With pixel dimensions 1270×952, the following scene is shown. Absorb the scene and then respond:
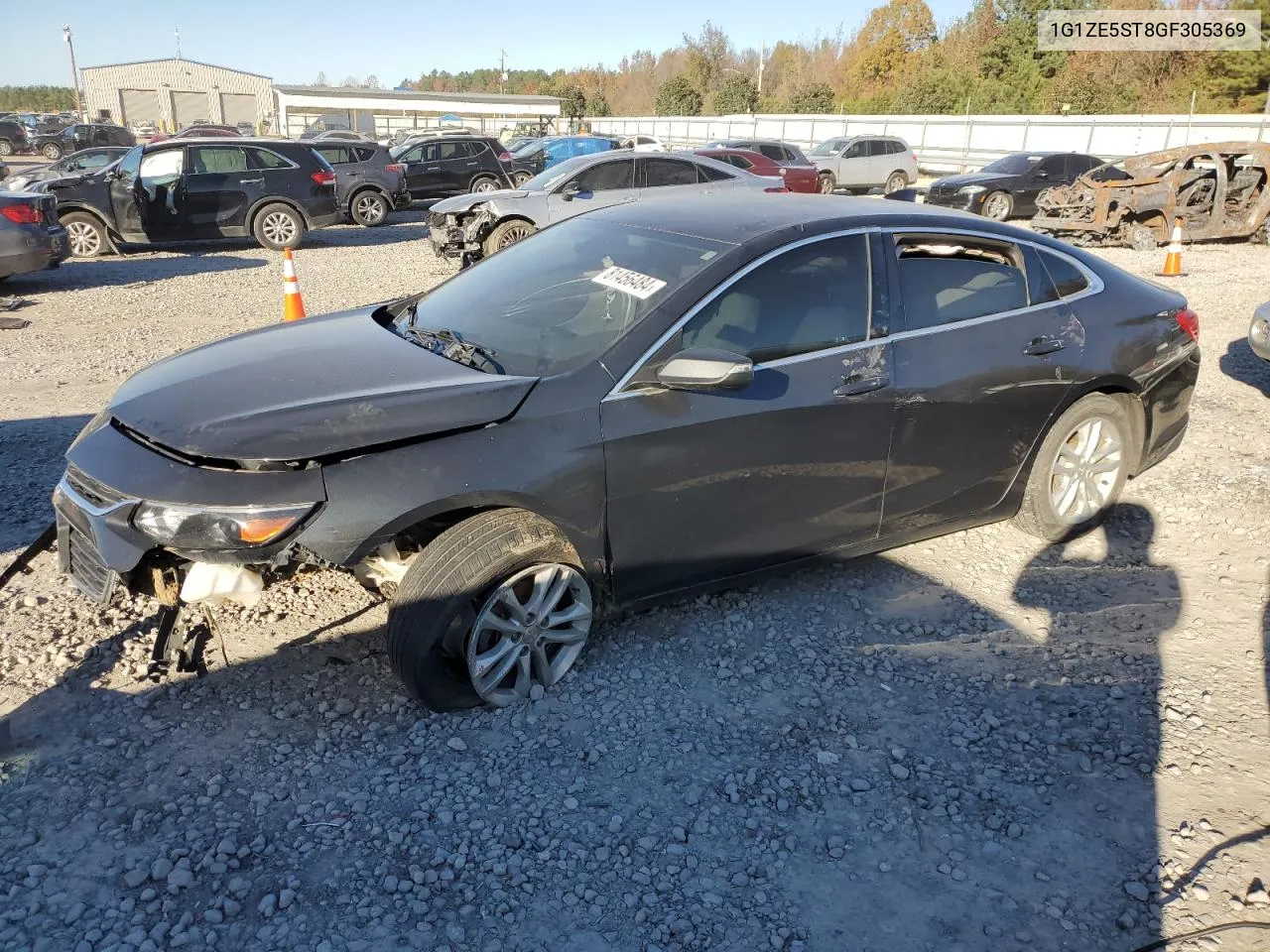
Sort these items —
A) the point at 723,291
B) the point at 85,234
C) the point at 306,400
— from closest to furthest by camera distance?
the point at 306,400 → the point at 723,291 → the point at 85,234

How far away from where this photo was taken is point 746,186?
14.0 m

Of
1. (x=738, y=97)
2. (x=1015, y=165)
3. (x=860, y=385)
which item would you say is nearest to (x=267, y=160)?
(x=860, y=385)

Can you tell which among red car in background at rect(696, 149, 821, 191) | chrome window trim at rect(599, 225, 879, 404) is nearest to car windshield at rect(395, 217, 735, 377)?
chrome window trim at rect(599, 225, 879, 404)

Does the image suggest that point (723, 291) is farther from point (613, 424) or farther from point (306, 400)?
point (306, 400)

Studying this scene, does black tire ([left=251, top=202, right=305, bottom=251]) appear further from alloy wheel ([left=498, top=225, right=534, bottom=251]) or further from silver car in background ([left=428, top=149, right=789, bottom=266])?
alloy wheel ([left=498, top=225, right=534, bottom=251])

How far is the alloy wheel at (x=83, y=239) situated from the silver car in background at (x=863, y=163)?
1575 centimetres

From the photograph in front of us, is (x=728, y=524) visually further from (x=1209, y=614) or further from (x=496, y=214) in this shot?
(x=496, y=214)

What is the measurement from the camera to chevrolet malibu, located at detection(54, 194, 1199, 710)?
3066 mm

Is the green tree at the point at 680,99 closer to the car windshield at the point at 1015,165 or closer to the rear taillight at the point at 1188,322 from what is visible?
the car windshield at the point at 1015,165

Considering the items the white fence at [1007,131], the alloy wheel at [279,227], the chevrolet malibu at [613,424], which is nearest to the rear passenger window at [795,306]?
the chevrolet malibu at [613,424]

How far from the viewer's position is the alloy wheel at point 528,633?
3301 mm

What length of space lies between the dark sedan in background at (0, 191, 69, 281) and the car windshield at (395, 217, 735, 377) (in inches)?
341

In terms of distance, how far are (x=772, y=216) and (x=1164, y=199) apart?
13.8 meters

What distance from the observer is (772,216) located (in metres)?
4.05
